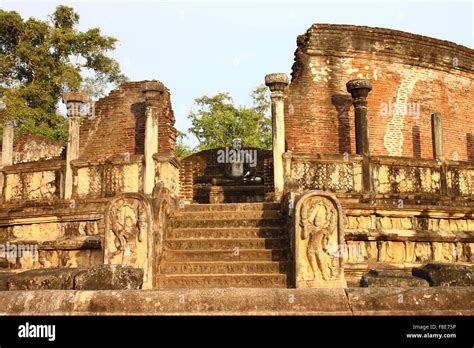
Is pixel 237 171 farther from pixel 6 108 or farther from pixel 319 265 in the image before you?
pixel 6 108

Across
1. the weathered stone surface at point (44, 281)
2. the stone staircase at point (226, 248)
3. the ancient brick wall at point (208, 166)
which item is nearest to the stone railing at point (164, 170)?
the stone staircase at point (226, 248)

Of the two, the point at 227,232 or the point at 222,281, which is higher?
the point at 227,232

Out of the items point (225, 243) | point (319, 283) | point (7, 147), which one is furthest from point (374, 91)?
point (7, 147)

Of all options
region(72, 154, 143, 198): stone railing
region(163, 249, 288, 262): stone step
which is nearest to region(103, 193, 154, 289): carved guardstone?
region(163, 249, 288, 262): stone step

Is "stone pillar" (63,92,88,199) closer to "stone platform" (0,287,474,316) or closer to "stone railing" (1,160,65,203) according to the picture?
"stone railing" (1,160,65,203)

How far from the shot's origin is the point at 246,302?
12.4ft

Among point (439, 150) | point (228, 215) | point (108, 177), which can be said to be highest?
point (439, 150)

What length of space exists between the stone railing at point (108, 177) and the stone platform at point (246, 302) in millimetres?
5876

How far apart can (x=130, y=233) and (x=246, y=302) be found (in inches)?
166

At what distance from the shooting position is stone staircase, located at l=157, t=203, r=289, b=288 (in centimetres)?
748

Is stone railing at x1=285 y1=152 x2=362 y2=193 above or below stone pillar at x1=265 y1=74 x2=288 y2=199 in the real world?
below

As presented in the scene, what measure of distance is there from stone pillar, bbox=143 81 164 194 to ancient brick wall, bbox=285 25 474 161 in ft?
12.8
